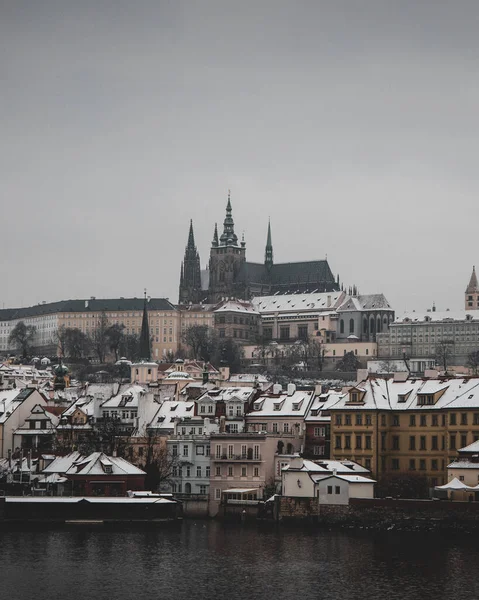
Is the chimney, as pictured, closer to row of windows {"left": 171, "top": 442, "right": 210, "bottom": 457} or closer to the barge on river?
the barge on river

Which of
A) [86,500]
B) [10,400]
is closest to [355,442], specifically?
[86,500]

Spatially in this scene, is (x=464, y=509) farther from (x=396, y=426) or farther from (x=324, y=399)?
(x=324, y=399)

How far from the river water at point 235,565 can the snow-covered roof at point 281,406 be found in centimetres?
1762

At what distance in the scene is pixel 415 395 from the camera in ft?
304

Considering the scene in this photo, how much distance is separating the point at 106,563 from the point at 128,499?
17.4 metres

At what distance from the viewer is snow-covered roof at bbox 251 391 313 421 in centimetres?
9581

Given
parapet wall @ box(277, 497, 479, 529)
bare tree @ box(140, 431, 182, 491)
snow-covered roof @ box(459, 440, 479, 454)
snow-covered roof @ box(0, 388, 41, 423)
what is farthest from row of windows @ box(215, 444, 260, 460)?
snow-covered roof @ box(0, 388, 41, 423)

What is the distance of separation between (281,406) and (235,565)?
32.2 m

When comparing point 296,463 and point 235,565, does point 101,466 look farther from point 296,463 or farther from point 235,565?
point 235,565

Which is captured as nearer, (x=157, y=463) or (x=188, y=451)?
(x=157, y=463)

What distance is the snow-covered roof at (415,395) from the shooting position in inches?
3533

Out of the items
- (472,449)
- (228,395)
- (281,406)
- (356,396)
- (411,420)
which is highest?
(228,395)

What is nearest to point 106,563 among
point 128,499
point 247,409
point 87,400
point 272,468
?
point 128,499

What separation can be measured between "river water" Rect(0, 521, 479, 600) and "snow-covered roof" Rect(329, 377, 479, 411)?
14876 mm
